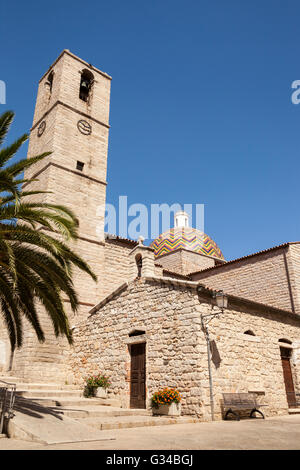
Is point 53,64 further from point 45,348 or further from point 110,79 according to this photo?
point 45,348

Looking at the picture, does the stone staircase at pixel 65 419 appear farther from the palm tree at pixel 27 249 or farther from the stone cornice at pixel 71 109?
the stone cornice at pixel 71 109

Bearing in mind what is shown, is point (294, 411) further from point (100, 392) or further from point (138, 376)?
point (100, 392)

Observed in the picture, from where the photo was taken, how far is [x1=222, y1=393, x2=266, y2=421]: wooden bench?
9828mm

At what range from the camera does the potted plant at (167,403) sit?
384 inches

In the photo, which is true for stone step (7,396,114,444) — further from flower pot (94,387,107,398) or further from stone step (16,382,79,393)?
stone step (16,382,79,393)

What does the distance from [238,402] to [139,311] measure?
412cm

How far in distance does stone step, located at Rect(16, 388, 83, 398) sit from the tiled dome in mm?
15191

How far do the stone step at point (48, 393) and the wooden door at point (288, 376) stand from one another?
24.4 feet

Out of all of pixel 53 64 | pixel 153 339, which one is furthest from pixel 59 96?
pixel 153 339

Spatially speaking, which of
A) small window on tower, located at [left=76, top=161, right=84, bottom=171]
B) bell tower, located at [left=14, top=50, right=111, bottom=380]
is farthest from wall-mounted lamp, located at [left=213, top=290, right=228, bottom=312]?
small window on tower, located at [left=76, top=161, right=84, bottom=171]

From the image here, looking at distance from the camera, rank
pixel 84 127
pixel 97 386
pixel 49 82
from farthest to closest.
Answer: pixel 49 82 → pixel 84 127 → pixel 97 386

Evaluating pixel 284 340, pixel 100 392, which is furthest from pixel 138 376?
pixel 284 340

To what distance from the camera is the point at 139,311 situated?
488 inches

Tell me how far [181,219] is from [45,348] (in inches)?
713
